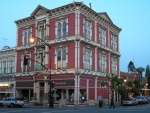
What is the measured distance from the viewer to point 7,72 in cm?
5316

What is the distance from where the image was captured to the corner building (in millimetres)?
40438

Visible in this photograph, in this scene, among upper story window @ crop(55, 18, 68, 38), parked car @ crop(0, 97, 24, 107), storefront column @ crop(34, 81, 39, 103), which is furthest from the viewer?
storefront column @ crop(34, 81, 39, 103)

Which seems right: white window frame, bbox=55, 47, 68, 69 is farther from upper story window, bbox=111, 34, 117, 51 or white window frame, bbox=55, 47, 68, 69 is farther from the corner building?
upper story window, bbox=111, 34, 117, 51

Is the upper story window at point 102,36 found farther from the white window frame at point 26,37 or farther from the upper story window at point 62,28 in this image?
the white window frame at point 26,37

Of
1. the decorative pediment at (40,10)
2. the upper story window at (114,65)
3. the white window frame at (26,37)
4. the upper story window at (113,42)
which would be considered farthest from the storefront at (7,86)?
the upper story window at (113,42)

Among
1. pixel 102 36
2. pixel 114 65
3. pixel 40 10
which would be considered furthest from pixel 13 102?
pixel 114 65

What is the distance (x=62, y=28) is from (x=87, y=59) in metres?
6.52

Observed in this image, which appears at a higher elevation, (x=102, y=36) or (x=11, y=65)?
(x=102, y=36)

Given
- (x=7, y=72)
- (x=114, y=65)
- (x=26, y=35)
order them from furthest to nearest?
(x=114, y=65) → (x=7, y=72) → (x=26, y=35)

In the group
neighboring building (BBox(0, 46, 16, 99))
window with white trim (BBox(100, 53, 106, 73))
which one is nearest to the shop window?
window with white trim (BBox(100, 53, 106, 73))

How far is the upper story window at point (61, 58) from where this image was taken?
41709 millimetres

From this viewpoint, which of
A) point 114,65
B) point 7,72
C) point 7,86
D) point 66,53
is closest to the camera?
point 66,53

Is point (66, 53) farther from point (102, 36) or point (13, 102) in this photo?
point (13, 102)

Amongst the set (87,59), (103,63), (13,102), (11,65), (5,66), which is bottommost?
(13,102)
